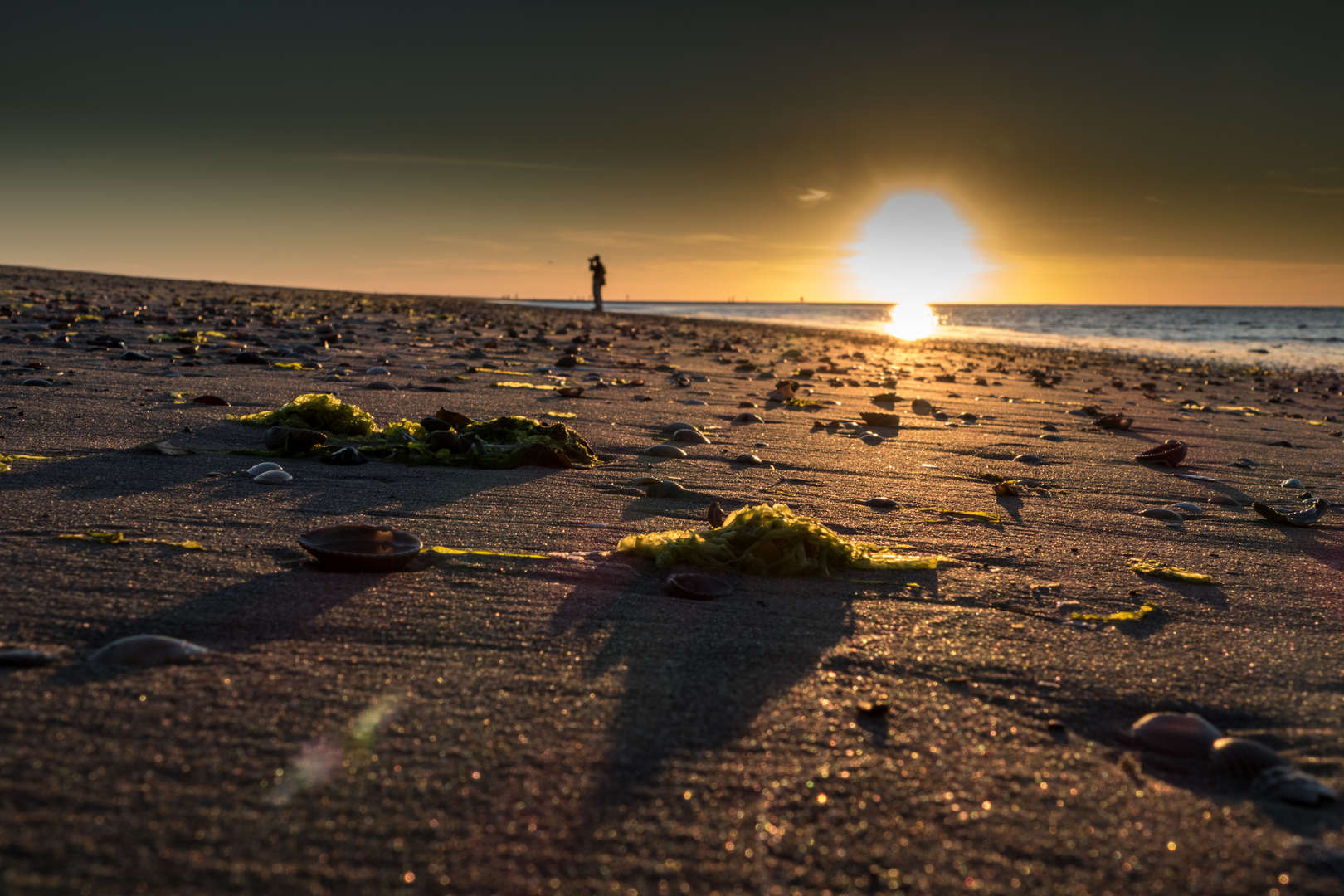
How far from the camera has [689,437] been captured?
641cm

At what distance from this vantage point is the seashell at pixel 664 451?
5754 millimetres

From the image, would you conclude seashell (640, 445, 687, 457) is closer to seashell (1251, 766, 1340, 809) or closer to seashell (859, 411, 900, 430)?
seashell (859, 411, 900, 430)

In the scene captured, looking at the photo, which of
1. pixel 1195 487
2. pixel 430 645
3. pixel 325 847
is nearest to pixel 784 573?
pixel 430 645

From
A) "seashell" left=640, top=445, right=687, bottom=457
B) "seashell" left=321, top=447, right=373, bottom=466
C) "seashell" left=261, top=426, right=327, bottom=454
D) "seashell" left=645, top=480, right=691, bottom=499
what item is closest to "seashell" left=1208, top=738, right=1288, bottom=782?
"seashell" left=645, top=480, right=691, bottom=499

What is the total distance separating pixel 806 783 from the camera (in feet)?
6.11

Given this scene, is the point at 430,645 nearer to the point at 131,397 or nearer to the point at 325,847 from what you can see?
the point at 325,847

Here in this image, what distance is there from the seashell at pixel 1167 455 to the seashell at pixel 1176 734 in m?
4.89

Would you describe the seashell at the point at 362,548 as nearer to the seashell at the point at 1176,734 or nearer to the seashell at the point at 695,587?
the seashell at the point at 695,587

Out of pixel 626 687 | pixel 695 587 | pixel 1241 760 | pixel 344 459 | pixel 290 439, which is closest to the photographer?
pixel 1241 760

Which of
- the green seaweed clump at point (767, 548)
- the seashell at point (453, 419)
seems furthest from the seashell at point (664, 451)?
the green seaweed clump at point (767, 548)

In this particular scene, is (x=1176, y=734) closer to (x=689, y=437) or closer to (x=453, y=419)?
(x=689, y=437)

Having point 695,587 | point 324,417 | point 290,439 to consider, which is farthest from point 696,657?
point 324,417

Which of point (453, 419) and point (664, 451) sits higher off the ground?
point (453, 419)

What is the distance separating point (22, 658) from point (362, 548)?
45.2 inches
